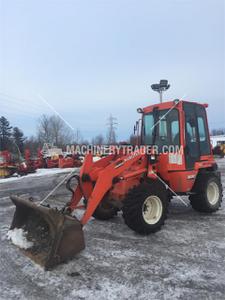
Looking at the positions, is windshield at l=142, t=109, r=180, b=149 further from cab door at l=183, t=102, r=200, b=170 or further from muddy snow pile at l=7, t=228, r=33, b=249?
muddy snow pile at l=7, t=228, r=33, b=249

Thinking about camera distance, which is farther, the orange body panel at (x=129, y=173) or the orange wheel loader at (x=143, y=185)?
the orange body panel at (x=129, y=173)

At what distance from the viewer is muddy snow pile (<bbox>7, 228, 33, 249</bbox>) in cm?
504

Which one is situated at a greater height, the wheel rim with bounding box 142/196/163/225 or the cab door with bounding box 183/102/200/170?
the cab door with bounding box 183/102/200/170

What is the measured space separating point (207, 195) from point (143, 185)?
7.62 feet

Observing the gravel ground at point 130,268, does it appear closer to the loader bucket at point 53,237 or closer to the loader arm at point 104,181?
the loader bucket at point 53,237

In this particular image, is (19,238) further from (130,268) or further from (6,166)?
(6,166)

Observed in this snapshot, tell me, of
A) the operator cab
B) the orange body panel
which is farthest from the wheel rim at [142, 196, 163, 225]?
the operator cab

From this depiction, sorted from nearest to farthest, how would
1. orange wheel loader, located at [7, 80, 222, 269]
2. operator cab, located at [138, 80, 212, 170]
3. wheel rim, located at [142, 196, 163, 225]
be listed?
orange wheel loader, located at [7, 80, 222, 269], wheel rim, located at [142, 196, 163, 225], operator cab, located at [138, 80, 212, 170]

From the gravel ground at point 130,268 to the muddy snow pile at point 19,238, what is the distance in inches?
4.1

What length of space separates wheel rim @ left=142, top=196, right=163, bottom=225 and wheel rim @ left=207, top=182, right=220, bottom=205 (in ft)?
6.86

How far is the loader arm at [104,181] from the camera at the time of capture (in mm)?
5238

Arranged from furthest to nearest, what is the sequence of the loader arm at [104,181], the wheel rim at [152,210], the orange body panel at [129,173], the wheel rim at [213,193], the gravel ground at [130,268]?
the wheel rim at [213,193] < the wheel rim at [152,210] < the orange body panel at [129,173] < the loader arm at [104,181] < the gravel ground at [130,268]

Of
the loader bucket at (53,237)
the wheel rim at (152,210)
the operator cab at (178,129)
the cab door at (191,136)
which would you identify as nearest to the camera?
the loader bucket at (53,237)

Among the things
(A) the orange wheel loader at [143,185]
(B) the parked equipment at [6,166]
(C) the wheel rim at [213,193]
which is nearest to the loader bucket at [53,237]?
(A) the orange wheel loader at [143,185]
